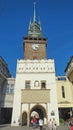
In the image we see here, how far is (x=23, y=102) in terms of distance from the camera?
29469 mm

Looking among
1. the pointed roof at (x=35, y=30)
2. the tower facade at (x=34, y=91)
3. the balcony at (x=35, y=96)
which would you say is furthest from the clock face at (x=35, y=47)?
the balcony at (x=35, y=96)

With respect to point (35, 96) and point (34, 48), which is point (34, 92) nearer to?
point (35, 96)

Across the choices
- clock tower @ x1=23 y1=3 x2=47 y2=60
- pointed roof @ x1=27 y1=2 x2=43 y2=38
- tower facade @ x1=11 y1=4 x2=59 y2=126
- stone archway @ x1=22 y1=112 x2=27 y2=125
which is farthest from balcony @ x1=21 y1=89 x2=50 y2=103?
pointed roof @ x1=27 y1=2 x2=43 y2=38

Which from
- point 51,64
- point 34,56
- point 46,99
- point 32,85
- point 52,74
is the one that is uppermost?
point 34,56

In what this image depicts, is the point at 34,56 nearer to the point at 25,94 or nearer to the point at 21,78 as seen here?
the point at 21,78

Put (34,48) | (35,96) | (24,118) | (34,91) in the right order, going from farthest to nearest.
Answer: (34,48) < (34,91) < (24,118) < (35,96)

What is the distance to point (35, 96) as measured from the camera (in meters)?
30.0

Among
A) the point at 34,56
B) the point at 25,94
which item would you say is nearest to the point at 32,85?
the point at 25,94

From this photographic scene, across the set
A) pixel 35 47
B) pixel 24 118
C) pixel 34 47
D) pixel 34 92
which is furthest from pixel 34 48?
pixel 24 118

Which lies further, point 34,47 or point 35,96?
point 34,47

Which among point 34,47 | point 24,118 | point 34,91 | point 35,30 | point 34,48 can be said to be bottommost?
point 24,118

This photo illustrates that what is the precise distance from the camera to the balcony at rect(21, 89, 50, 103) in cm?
2964

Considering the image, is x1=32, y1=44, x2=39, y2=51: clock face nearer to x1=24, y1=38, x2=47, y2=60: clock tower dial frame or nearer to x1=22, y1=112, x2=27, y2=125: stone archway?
x1=24, y1=38, x2=47, y2=60: clock tower dial frame

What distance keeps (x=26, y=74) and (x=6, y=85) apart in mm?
5029
